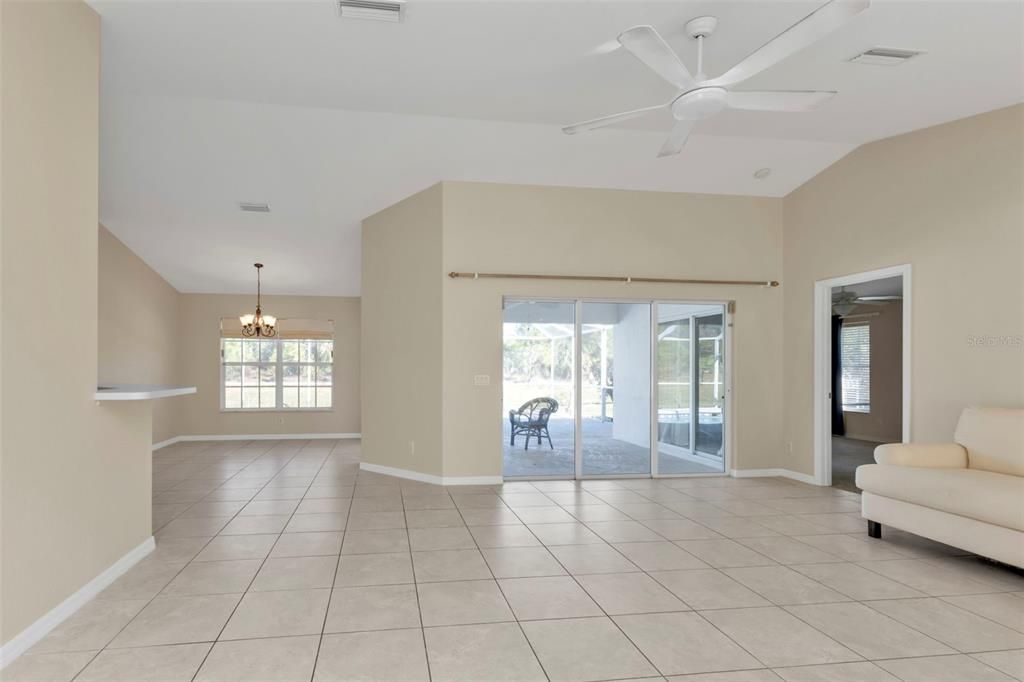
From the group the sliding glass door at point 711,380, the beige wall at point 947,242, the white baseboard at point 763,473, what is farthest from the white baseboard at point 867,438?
the beige wall at point 947,242

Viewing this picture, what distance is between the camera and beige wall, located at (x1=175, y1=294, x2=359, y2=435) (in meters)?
9.45

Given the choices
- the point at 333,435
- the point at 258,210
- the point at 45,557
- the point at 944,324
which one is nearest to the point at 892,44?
the point at 944,324

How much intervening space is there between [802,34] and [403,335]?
4.76 metres

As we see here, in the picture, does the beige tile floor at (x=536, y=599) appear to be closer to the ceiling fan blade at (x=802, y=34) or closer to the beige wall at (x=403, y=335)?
the beige wall at (x=403, y=335)

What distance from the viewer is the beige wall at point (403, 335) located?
20.0ft

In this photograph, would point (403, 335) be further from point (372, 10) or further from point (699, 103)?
point (699, 103)

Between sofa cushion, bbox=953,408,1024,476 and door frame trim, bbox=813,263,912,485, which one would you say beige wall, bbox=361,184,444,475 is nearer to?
door frame trim, bbox=813,263,912,485

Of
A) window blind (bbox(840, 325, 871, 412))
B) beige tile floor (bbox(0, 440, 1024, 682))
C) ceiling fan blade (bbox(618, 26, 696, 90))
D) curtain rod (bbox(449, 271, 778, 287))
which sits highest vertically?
ceiling fan blade (bbox(618, 26, 696, 90))

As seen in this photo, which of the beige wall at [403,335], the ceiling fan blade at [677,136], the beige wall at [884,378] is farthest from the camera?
the beige wall at [884,378]

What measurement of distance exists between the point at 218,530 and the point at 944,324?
590 centimetres

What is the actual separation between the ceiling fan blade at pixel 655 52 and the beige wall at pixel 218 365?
25.2 ft

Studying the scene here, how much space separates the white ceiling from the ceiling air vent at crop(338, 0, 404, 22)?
0.08 meters

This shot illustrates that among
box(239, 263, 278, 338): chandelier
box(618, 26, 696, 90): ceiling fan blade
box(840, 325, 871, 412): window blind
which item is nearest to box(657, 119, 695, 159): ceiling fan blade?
box(618, 26, 696, 90): ceiling fan blade

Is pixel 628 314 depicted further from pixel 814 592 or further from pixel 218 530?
pixel 218 530
